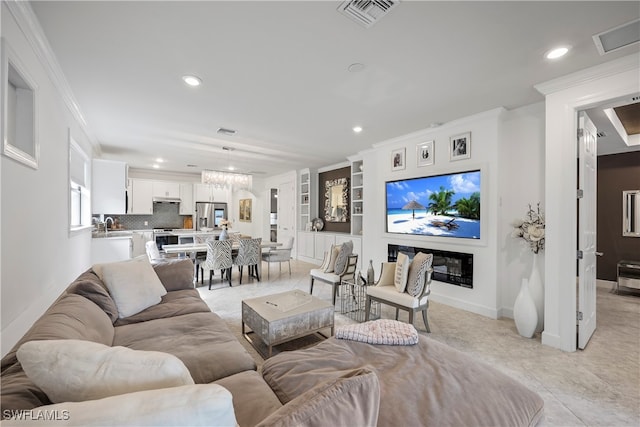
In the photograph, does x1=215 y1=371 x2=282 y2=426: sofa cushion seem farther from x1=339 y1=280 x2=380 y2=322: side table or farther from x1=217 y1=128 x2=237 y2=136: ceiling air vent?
x1=217 y1=128 x2=237 y2=136: ceiling air vent

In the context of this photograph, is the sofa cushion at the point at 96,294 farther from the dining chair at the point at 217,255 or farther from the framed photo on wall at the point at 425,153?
the framed photo on wall at the point at 425,153

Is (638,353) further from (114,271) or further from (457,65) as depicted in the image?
(114,271)

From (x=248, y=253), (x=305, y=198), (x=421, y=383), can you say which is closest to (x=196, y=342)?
(x=421, y=383)

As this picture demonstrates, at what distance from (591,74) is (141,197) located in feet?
29.7

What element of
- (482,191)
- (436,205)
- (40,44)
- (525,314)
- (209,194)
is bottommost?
(525,314)

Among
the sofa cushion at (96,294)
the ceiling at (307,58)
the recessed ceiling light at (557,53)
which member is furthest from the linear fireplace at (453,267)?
the sofa cushion at (96,294)

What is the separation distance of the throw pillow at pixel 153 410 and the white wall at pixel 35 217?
1544mm

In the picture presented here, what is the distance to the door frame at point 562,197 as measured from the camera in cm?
259

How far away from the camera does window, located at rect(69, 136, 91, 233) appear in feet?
12.4

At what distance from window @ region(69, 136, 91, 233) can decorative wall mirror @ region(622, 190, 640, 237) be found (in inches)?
341

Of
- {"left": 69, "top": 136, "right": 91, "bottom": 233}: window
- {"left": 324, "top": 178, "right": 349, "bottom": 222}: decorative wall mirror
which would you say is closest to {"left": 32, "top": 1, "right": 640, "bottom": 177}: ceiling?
{"left": 69, "top": 136, "right": 91, "bottom": 233}: window

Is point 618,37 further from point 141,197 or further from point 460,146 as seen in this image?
point 141,197

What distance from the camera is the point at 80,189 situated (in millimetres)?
4293

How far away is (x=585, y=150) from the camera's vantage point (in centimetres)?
272
